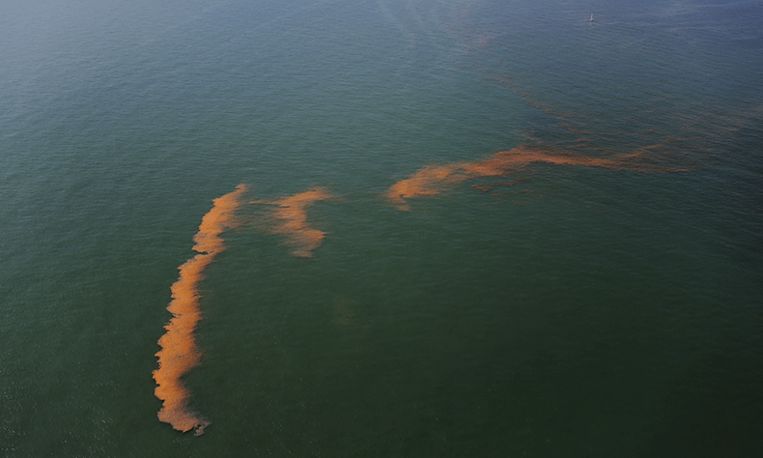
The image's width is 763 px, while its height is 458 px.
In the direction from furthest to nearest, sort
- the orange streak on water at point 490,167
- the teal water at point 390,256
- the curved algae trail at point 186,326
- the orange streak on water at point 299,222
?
the orange streak on water at point 490,167 < the orange streak on water at point 299,222 < the curved algae trail at point 186,326 < the teal water at point 390,256

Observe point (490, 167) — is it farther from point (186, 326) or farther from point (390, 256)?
point (186, 326)

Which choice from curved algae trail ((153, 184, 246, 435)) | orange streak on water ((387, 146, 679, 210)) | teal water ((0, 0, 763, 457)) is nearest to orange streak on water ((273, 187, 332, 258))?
teal water ((0, 0, 763, 457))

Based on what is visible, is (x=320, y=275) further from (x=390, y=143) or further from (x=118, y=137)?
(x=118, y=137)

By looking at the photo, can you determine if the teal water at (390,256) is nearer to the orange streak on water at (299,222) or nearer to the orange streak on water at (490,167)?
the orange streak on water at (299,222)

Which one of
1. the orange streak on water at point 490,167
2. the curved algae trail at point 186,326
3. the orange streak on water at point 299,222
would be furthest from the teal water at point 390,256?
the orange streak on water at point 490,167

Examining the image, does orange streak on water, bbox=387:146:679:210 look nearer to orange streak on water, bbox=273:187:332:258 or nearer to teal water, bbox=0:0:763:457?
teal water, bbox=0:0:763:457

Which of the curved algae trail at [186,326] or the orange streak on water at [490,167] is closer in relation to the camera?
the curved algae trail at [186,326]
